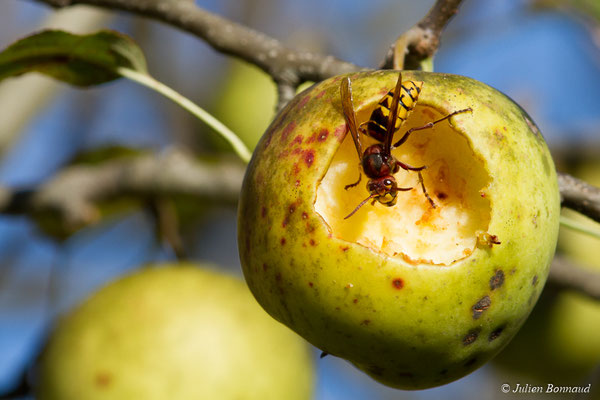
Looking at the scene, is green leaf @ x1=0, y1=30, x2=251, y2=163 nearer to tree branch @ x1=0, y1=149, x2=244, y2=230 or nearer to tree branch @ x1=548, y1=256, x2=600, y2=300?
tree branch @ x1=0, y1=149, x2=244, y2=230

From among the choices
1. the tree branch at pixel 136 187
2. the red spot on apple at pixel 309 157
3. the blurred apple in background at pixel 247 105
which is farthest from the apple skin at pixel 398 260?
the blurred apple in background at pixel 247 105

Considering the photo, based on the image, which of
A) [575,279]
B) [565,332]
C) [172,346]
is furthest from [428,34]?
[565,332]

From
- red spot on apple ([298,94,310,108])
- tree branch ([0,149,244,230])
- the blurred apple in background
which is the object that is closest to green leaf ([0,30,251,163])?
red spot on apple ([298,94,310,108])

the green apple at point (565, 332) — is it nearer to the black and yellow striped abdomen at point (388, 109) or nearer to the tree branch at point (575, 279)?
the tree branch at point (575, 279)

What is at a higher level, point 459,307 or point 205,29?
point 205,29

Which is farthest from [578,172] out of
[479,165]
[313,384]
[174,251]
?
[479,165]

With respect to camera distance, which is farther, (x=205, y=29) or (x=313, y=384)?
(x=313, y=384)

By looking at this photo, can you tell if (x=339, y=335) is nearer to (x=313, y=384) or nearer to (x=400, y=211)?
(x=400, y=211)
